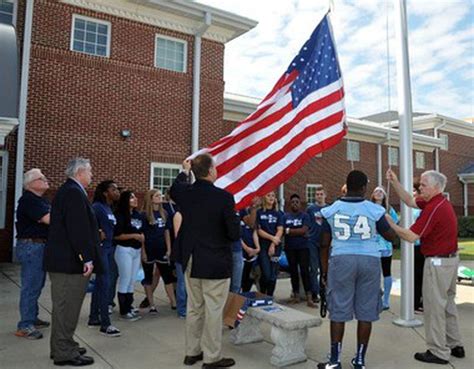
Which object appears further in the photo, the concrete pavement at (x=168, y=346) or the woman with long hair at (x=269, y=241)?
the woman with long hair at (x=269, y=241)

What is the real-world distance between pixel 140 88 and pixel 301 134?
8086 millimetres

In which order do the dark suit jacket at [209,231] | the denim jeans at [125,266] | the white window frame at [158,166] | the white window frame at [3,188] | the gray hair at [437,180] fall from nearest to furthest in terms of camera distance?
the dark suit jacket at [209,231] → the gray hair at [437,180] → the denim jeans at [125,266] → the white window frame at [3,188] → the white window frame at [158,166]

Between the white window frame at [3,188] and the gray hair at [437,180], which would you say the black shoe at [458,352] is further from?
the white window frame at [3,188]

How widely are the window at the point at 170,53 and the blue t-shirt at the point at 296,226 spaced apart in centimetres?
773

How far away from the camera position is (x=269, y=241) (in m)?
6.90

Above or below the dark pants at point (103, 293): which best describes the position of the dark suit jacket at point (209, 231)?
above

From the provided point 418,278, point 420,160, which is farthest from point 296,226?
point 420,160

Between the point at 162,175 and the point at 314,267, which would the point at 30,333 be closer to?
the point at 314,267

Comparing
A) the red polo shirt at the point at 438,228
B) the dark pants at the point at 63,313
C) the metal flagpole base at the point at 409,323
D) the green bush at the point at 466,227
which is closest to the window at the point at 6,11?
the dark pants at the point at 63,313

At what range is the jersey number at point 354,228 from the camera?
4.00m

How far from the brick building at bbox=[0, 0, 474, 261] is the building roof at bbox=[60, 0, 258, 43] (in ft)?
0.09

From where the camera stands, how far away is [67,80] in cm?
1140

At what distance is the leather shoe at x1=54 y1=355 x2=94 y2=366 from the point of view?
167 inches

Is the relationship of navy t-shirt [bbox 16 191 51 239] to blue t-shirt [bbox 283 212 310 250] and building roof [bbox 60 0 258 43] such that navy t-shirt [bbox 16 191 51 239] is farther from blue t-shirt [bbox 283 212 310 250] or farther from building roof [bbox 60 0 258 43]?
building roof [bbox 60 0 258 43]
